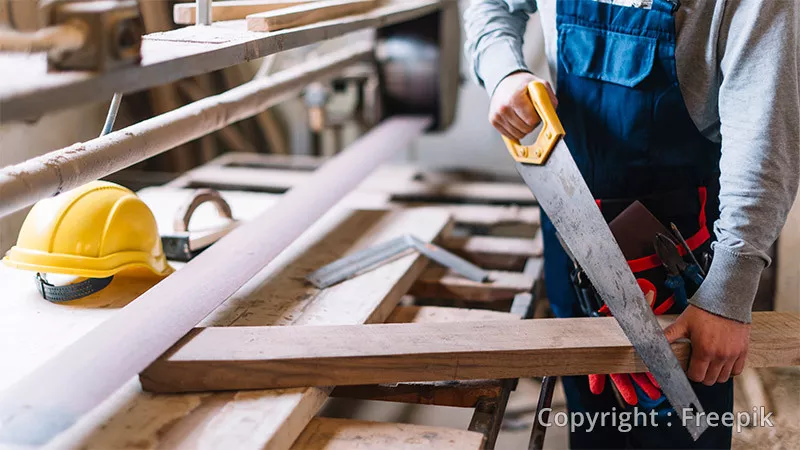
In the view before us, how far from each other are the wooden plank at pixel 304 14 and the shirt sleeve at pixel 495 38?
0.29 meters

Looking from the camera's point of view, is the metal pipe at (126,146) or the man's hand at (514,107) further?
the man's hand at (514,107)

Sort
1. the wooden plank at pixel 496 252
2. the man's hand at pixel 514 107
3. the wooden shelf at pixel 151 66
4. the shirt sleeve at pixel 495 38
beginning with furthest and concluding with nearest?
the wooden plank at pixel 496 252 → the shirt sleeve at pixel 495 38 → the man's hand at pixel 514 107 → the wooden shelf at pixel 151 66

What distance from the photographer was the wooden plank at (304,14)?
142 cm

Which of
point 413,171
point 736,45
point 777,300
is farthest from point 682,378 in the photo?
point 413,171

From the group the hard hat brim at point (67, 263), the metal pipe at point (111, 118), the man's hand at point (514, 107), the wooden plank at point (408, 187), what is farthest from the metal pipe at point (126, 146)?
the man's hand at point (514, 107)

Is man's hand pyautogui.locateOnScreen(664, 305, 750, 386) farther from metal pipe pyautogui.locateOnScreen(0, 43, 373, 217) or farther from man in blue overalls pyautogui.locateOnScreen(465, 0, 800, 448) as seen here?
metal pipe pyautogui.locateOnScreen(0, 43, 373, 217)

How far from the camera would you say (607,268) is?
134cm

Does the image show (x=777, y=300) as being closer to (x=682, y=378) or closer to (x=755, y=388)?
(x=755, y=388)

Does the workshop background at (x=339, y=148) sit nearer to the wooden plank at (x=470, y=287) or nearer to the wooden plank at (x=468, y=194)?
the wooden plank at (x=468, y=194)

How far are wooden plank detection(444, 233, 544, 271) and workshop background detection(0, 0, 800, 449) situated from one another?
607mm

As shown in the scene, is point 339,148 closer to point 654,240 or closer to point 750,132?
point 654,240

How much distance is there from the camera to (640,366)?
130 centimetres

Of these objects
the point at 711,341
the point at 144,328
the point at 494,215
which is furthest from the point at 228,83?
the point at 711,341

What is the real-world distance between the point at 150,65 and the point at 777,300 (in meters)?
2.04
